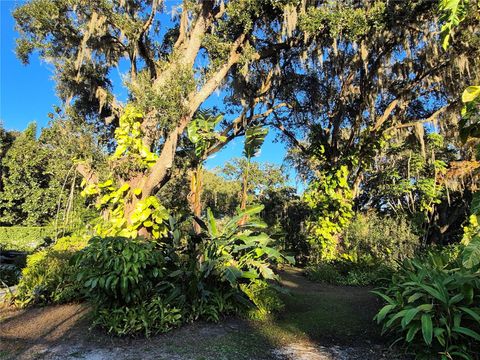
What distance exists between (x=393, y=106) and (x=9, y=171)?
16.9 meters

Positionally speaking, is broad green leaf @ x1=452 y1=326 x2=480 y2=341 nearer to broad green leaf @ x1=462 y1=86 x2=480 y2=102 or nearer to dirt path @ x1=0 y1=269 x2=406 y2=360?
dirt path @ x1=0 y1=269 x2=406 y2=360

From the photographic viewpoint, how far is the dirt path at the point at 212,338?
3480 millimetres

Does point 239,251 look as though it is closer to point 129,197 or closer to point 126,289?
point 126,289

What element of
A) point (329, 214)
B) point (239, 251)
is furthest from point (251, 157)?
point (329, 214)

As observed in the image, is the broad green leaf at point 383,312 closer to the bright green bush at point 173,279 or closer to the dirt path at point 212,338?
the dirt path at point 212,338

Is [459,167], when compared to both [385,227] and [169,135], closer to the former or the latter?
[385,227]

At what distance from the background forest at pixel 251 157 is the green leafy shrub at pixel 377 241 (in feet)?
0.16

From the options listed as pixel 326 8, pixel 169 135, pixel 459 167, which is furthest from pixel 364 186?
pixel 169 135

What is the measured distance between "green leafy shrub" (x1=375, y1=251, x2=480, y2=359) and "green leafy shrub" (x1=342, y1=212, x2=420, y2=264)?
5.22m

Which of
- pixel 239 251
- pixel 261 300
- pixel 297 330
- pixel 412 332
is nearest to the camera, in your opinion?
pixel 412 332

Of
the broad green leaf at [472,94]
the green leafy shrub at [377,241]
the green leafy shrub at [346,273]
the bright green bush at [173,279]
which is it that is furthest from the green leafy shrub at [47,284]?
the green leafy shrub at [377,241]

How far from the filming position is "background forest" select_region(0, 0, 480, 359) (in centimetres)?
401

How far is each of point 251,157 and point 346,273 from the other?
428cm

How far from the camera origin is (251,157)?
243 inches
